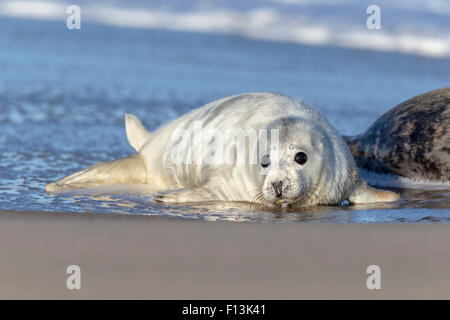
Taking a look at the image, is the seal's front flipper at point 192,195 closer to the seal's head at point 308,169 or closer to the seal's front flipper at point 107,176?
the seal's head at point 308,169

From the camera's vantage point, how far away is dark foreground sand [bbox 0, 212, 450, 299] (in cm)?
320

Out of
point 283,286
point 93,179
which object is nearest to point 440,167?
point 93,179

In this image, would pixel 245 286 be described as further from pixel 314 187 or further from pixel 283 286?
pixel 314 187

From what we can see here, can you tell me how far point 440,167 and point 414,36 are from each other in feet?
38.1

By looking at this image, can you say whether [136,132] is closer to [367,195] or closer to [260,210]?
[260,210]

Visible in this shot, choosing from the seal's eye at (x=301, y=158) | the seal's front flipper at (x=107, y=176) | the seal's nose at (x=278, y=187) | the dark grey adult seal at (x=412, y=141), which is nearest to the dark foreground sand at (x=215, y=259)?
the seal's nose at (x=278, y=187)

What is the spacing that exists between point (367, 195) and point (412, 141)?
1256 millimetres

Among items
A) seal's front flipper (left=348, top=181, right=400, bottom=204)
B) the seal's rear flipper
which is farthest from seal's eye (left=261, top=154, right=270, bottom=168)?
the seal's rear flipper

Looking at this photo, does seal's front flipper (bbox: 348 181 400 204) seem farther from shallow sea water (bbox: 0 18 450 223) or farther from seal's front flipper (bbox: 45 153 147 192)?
seal's front flipper (bbox: 45 153 147 192)

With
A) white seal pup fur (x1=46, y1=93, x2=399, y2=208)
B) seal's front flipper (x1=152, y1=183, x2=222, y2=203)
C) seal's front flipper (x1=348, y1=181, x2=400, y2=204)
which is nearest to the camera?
white seal pup fur (x1=46, y1=93, x2=399, y2=208)

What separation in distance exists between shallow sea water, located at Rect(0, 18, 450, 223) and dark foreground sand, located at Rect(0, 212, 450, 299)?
2.28 feet

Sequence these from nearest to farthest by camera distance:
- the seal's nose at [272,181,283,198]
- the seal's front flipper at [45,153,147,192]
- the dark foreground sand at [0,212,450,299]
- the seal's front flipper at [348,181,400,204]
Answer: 1. the dark foreground sand at [0,212,450,299]
2. the seal's nose at [272,181,283,198]
3. the seal's front flipper at [348,181,400,204]
4. the seal's front flipper at [45,153,147,192]

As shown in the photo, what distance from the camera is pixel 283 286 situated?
325cm

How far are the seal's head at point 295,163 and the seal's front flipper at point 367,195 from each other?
0.89ft
